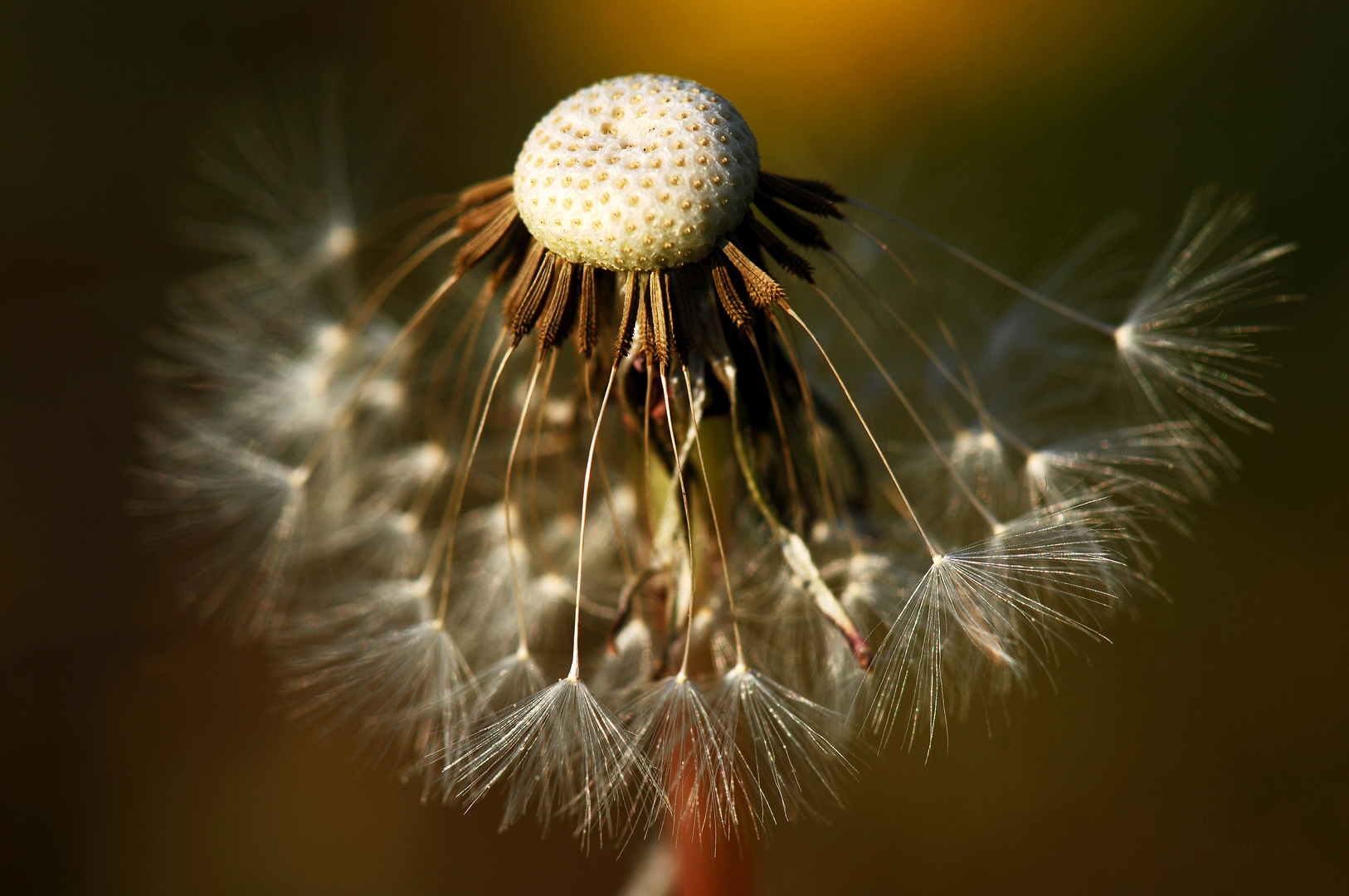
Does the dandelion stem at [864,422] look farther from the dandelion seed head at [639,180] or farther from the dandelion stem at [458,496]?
the dandelion stem at [458,496]

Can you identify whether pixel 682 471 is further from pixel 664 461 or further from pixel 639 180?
pixel 639 180

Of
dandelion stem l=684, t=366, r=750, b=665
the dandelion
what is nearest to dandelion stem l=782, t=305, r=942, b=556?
the dandelion

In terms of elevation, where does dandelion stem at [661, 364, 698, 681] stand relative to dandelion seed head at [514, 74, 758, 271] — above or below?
below

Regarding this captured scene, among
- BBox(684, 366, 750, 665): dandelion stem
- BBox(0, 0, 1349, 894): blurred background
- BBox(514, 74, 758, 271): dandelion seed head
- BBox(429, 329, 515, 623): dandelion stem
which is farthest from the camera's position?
BBox(0, 0, 1349, 894): blurred background

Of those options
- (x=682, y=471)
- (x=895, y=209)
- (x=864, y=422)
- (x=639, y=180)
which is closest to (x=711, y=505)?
(x=682, y=471)

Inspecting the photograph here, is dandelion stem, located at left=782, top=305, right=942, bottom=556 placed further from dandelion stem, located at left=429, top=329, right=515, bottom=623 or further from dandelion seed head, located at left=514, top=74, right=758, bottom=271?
dandelion stem, located at left=429, top=329, right=515, bottom=623

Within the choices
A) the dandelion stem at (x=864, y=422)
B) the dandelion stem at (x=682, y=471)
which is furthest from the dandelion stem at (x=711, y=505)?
the dandelion stem at (x=864, y=422)

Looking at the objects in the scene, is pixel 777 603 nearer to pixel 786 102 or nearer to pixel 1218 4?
pixel 786 102
